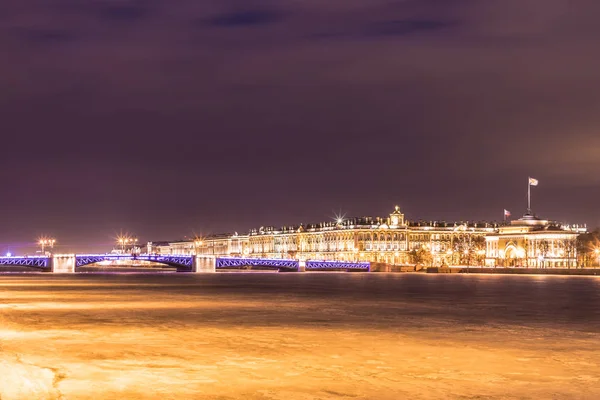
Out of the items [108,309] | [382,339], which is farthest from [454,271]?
[382,339]

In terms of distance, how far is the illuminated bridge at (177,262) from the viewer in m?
144

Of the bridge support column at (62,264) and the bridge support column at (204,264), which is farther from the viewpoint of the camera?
the bridge support column at (204,264)

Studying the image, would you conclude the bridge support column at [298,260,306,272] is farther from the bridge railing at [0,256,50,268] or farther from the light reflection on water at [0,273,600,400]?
the light reflection on water at [0,273,600,400]

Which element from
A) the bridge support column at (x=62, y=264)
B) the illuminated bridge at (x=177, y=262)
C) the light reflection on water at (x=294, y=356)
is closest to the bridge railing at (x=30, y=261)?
the illuminated bridge at (x=177, y=262)

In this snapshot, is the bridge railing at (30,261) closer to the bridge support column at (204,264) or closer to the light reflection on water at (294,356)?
the bridge support column at (204,264)

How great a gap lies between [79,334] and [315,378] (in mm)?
10403

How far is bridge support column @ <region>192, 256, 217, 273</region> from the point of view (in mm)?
160375

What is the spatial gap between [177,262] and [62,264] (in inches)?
807

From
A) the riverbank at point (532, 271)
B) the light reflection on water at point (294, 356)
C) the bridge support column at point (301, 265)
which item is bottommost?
the light reflection on water at point (294, 356)

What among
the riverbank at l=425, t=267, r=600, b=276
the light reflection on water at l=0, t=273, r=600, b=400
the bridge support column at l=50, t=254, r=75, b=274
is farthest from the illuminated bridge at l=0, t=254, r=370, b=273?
the light reflection on water at l=0, t=273, r=600, b=400

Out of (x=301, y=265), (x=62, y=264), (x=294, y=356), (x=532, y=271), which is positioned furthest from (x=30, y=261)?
(x=294, y=356)

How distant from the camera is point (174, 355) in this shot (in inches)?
774

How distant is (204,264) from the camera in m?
164

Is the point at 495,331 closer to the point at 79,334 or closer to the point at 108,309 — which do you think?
the point at 79,334
